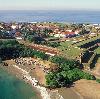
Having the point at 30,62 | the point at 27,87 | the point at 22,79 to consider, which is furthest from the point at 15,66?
the point at 27,87

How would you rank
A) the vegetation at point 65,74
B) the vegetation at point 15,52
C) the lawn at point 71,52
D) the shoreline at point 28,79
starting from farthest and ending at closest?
the vegetation at point 15,52, the lawn at point 71,52, the vegetation at point 65,74, the shoreline at point 28,79

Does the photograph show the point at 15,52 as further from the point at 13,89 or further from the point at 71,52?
the point at 13,89

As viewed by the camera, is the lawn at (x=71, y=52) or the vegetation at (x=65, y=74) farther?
the lawn at (x=71, y=52)

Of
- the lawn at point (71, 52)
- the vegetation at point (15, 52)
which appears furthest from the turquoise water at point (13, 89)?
the lawn at point (71, 52)

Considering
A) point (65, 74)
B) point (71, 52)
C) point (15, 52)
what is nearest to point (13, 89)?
point (65, 74)

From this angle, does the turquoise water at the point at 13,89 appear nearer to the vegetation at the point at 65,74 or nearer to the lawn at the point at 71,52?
the vegetation at the point at 65,74

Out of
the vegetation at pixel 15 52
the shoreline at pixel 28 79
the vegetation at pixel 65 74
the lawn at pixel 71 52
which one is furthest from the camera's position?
the vegetation at pixel 15 52

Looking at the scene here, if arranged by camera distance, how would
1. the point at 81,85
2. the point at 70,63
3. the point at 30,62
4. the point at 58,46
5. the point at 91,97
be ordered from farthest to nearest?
1. the point at 58,46
2. the point at 30,62
3. the point at 70,63
4. the point at 81,85
5. the point at 91,97

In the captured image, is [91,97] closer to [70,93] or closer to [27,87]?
[70,93]
